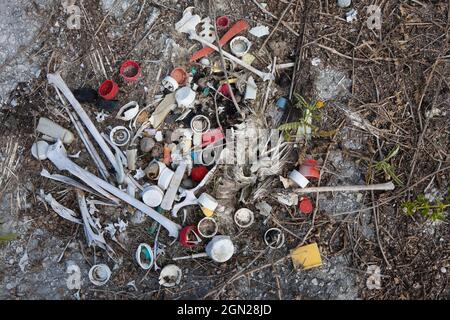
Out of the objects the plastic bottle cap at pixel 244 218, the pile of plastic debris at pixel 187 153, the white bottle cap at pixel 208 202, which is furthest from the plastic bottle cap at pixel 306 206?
the white bottle cap at pixel 208 202

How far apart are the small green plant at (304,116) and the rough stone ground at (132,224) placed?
83 mm

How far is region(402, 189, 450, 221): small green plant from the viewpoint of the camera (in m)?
3.24

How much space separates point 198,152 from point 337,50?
4.00 ft

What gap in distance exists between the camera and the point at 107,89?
11.1 ft

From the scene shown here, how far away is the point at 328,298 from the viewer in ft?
10.5

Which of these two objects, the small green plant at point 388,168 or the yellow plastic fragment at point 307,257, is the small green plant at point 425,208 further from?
the yellow plastic fragment at point 307,257

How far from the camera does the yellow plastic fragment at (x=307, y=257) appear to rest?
3209 millimetres

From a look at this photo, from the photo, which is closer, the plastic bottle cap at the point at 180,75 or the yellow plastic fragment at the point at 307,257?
the yellow plastic fragment at the point at 307,257

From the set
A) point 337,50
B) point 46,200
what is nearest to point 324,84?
point 337,50

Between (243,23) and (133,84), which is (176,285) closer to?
(133,84)

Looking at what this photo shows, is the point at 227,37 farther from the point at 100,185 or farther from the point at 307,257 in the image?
the point at 307,257

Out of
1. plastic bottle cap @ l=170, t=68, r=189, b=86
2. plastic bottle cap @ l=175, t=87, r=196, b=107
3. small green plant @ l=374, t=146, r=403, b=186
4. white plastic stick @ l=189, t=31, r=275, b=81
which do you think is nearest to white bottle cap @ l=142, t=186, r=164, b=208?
plastic bottle cap @ l=175, t=87, r=196, b=107

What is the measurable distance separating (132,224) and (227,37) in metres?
1.45
